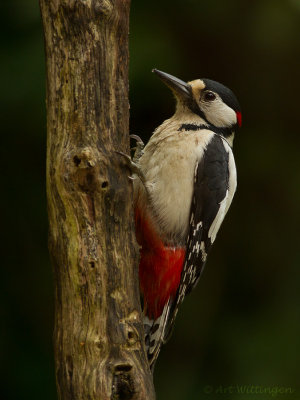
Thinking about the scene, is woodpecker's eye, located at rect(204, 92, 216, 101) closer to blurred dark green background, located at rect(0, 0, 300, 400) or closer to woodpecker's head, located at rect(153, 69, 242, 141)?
woodpecker's head, located at rect(153, 69, 242, 141)

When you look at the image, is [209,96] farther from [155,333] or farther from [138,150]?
[155,333]

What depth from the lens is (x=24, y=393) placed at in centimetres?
424

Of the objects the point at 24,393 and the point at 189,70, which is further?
the point at 189,70

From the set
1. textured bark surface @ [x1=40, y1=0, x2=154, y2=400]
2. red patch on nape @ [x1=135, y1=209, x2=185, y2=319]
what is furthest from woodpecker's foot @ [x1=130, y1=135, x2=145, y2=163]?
textured bark surface @ [x1=40, y1=0, x2=154, y2=400]

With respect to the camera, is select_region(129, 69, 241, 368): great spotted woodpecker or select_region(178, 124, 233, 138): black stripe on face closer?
select_region(129, 69, 241, 368): great spotted woodpecker

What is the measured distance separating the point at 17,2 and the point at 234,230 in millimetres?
2138

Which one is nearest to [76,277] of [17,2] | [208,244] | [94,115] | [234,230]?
[94,115]

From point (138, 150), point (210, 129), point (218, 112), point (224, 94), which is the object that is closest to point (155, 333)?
point (138, 150)

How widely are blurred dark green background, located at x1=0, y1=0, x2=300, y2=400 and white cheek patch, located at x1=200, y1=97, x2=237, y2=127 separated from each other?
0.70 metres

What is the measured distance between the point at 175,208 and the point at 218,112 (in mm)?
700

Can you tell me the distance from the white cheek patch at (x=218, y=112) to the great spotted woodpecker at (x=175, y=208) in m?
0.11

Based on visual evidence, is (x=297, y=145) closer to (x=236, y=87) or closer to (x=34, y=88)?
(x=236, y=87)

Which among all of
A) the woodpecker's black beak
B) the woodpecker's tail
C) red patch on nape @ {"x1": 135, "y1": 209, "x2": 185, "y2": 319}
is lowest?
the woodpecker's tail

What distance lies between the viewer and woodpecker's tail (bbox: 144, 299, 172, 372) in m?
3.31
